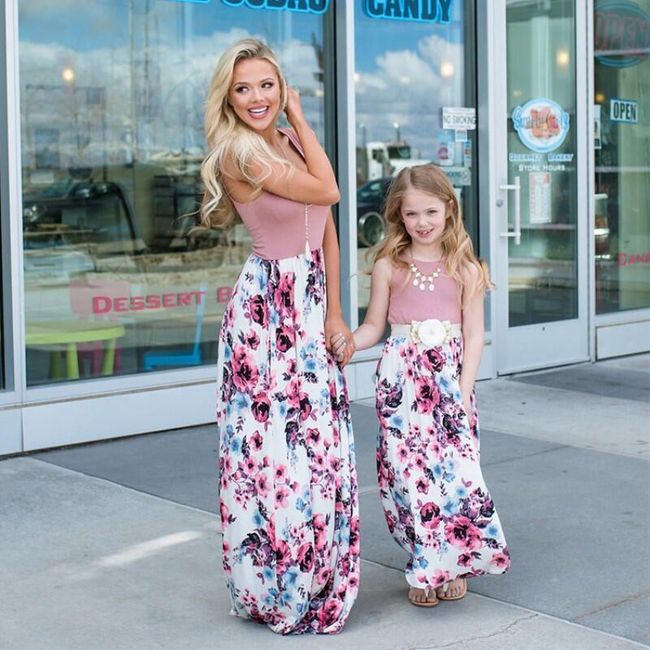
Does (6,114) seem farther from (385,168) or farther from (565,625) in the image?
(565,625)

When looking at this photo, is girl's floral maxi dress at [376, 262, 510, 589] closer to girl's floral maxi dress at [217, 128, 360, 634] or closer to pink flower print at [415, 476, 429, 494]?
pink flower print at [415, 476, 429, 494]

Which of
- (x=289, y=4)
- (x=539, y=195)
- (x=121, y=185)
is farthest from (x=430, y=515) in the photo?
(x=539, y=195)

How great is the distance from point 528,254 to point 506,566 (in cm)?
510

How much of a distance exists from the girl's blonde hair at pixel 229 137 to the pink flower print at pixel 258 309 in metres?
0.28

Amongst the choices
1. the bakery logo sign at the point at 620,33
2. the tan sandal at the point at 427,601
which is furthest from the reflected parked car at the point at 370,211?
the tan sandal at the point at 427,601

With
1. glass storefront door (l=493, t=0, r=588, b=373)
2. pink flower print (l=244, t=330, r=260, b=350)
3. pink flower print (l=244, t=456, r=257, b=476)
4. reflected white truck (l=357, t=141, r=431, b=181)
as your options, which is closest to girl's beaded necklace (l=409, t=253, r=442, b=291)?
pink flower print (l=244, t=330, r=260, b=350)

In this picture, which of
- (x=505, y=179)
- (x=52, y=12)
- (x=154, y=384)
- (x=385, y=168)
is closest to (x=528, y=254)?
(x=505, y=179)

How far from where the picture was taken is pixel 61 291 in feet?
22.2

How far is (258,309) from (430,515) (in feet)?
2.81

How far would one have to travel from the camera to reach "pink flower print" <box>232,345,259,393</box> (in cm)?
392

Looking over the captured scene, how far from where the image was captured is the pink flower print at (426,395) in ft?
13.5

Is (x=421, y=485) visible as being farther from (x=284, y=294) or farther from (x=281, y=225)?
(x=281, y=225)

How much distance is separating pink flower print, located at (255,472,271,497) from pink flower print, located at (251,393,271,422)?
17 cm

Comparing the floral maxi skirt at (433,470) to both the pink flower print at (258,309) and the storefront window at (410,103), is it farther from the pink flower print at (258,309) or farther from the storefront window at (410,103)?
the storefront window at (410,103)
